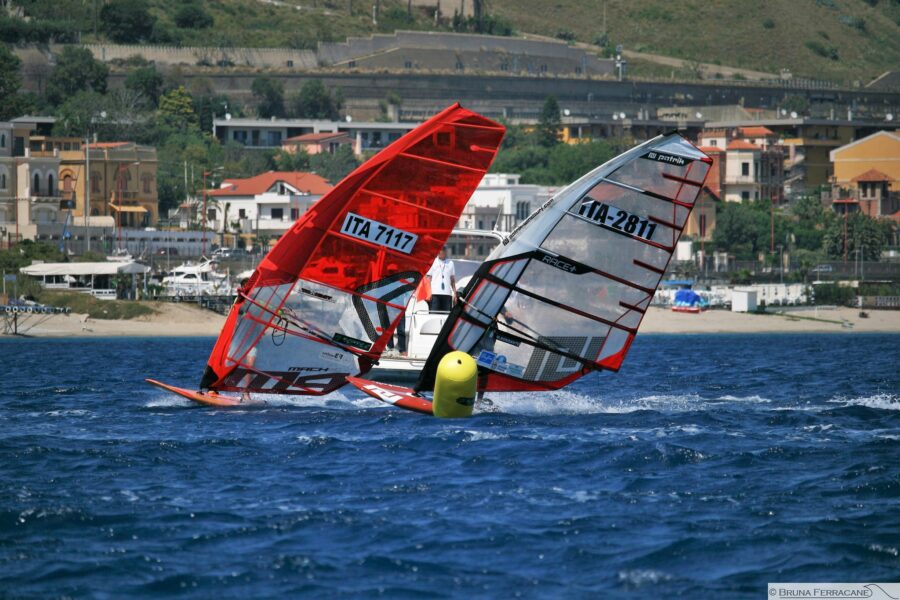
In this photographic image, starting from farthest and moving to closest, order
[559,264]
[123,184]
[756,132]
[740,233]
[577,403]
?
[756,132]
[123,184]
[740,233]
[577,403]
[559,264]

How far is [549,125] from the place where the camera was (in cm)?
14712

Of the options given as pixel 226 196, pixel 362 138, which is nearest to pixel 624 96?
pixel 362 138

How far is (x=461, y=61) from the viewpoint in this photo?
555 ft

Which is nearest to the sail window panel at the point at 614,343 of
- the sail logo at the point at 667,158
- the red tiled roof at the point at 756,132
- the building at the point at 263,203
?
the sail logo at the point at 667,158

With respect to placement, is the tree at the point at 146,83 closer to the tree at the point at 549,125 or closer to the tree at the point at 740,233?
the tree at the point at 549,125

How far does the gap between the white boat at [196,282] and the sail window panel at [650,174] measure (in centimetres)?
5685

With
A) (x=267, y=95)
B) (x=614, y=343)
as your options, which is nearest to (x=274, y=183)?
(x=267, y=95)

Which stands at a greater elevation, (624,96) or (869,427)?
(624,96)

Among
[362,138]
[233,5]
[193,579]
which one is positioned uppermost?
[233,5]

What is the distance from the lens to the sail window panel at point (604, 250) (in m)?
27.7

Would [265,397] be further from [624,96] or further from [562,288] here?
[624,96]

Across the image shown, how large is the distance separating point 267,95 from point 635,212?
416 ft

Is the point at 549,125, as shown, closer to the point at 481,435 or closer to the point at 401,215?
the point at 401,215

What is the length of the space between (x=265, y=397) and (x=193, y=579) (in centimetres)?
1553
